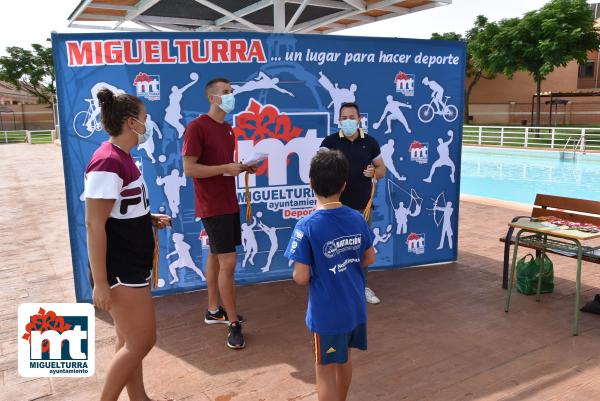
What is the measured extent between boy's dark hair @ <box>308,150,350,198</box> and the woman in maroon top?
2.95 feet

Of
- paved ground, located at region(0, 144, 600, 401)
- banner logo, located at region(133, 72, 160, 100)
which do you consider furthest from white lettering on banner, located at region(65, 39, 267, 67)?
paved ground, located at region(0, 144, 600, 401)

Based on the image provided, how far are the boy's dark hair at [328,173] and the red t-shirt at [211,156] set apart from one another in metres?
1.55

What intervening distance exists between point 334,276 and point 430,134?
363 centimetres

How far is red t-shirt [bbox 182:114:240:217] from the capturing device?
143 inches

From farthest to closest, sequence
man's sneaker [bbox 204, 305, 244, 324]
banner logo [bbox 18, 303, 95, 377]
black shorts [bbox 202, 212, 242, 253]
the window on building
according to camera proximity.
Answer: the window on building < man's sneaker [bbox 204, 305, 244, 324] < black shorts [bbox 202, 212, 242, 253] < banner logo [bbox 18, 303, 95, 377]

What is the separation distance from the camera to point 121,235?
7.72 feet

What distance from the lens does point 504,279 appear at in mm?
4910

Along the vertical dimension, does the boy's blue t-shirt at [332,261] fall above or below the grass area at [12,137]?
below

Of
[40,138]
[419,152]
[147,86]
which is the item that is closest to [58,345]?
[147,86]

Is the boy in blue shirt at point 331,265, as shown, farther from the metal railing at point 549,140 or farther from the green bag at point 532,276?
the metal railing at point 549,140

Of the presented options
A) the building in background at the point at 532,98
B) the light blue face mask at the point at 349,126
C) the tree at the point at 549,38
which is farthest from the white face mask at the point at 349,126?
the building in background at the point at 532,98

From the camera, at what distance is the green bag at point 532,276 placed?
4703 millimetres

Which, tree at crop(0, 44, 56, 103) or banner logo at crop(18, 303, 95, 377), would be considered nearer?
banner logo at crop(18, 303, 95, 377)

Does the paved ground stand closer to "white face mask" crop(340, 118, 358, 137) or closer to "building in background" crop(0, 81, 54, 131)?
"white face mask" crop(340, 118, 358, 137)
